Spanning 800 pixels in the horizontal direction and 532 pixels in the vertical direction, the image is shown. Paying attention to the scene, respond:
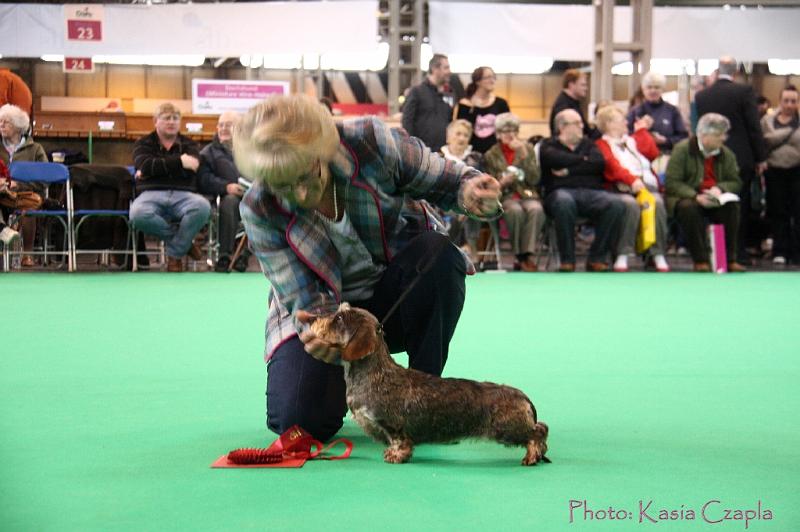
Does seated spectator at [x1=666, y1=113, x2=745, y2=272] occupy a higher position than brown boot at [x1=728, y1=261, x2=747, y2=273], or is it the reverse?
seated spectator at [x1=666, y1=113, x2=745, y2=272]

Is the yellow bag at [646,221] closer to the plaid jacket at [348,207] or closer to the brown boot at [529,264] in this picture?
the brown boot at [529,264]

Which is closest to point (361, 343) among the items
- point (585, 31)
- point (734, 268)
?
point (734, 268)

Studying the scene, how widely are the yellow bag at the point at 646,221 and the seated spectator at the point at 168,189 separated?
3863mm

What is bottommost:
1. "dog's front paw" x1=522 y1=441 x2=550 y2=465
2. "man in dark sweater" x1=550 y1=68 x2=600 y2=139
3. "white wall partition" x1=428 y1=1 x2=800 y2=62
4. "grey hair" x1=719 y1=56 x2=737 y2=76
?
"dog's front paw" x1=522 y1=441 x2=550 y2=465

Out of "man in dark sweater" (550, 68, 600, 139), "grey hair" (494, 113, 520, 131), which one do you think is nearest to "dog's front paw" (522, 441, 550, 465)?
"grey hair" (494, 113, 520, 131)

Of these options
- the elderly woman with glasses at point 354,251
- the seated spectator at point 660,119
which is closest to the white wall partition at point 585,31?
the seated spectator at point 660,119

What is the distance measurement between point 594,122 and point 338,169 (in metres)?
7.99

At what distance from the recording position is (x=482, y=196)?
2.72 m

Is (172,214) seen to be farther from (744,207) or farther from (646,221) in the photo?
(744,207)

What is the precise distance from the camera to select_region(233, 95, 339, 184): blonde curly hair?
242 cm

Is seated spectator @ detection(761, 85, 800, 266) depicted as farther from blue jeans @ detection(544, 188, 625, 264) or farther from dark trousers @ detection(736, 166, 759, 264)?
blue jeans @ detection(544, 188, 625, 264)

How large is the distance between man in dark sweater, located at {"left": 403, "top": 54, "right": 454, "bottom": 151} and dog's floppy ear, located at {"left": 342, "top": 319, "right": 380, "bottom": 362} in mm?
7315

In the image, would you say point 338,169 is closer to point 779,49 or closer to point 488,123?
point 488,123

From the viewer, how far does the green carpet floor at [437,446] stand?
2.17 metres
